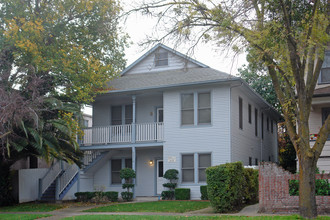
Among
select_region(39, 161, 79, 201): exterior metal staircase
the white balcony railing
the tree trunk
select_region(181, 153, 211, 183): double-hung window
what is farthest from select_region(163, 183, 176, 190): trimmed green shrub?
the tree trunk

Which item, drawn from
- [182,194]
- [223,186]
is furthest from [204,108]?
[223,186]

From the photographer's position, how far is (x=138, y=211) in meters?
17.8

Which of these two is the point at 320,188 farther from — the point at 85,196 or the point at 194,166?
the point at 85,196

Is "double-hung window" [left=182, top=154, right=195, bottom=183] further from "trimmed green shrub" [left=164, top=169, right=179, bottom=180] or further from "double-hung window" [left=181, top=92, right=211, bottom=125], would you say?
"double-hung window" [left=181, top=92, right=211, bottom=125]

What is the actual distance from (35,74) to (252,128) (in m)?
13.5

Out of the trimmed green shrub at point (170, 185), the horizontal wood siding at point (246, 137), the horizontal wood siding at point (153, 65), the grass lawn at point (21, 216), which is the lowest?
the grass lawn at point (21, 216)

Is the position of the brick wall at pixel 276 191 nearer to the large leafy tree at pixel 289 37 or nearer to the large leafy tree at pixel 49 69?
the large leafy tree at pixel 289 37

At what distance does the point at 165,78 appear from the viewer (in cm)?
2500

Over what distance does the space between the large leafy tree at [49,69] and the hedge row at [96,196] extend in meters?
2.05

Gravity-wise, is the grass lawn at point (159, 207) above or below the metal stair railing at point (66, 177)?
below

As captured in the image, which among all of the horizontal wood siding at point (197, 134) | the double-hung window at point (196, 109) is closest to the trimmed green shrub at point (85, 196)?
the horizontal wood siding at point (197, 134)

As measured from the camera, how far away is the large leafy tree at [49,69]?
63.3 feet

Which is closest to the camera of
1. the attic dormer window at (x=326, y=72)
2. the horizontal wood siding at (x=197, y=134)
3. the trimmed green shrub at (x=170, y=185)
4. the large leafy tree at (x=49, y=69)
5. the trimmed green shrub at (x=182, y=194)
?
the large leafy tree at (x=49, y=69)

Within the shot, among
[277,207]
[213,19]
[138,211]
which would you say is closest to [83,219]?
[138,211]
